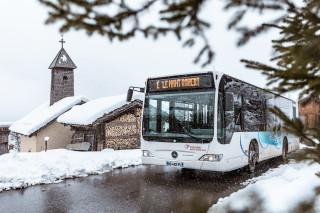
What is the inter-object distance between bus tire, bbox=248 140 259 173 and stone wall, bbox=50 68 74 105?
24071 mm

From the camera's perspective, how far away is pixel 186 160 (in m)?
9.27

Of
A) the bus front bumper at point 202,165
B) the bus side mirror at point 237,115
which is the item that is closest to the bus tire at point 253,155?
the bus side mirror at point 237,115

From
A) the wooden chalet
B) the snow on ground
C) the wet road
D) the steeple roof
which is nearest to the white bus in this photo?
the wet road

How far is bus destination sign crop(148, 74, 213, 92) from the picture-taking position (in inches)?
360

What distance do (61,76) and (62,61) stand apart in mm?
1444

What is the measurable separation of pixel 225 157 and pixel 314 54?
7780mm

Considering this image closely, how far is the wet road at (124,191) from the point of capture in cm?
696

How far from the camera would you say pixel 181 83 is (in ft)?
31.1

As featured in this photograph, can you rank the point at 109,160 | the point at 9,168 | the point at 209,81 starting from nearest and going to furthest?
the point at 209,81 → the point at 9,168 → the point at 109,160

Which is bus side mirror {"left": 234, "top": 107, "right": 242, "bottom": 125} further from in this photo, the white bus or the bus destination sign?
the bus destination sign

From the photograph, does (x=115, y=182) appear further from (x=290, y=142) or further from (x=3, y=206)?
(x=290, y=142)

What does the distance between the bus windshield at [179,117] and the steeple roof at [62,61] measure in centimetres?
2447

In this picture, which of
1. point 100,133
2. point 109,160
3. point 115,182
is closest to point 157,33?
point 115,182

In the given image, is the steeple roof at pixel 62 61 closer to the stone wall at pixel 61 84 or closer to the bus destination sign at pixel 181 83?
the stone wall at pixel 61 84
